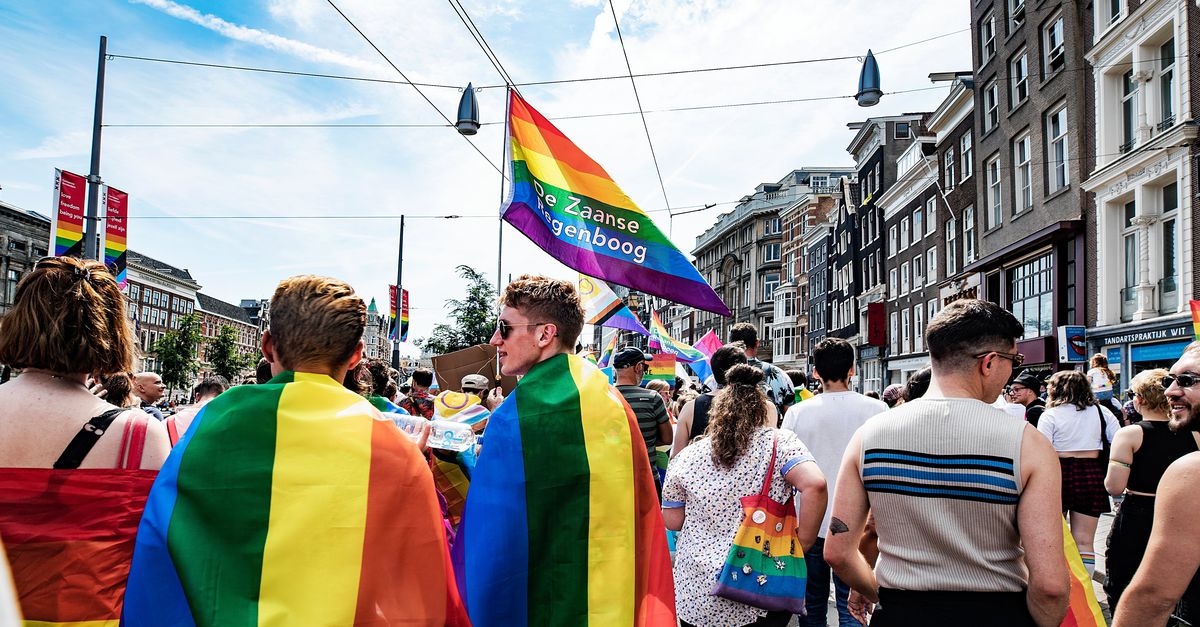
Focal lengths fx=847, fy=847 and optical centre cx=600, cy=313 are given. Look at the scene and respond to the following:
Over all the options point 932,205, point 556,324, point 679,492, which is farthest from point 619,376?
point 932,205

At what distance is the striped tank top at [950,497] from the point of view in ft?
8.39

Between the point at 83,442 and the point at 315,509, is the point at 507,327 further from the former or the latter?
the point at 83,442

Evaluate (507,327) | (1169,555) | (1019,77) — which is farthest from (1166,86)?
(507,327)

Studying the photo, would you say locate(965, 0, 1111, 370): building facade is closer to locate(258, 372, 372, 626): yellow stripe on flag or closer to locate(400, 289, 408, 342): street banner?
locate(400, 289, 408, 342): street banner

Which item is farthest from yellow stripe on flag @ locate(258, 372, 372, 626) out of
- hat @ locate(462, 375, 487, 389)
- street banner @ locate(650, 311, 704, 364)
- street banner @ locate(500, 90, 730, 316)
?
street banner @ locate(650, 311, 704, 364)

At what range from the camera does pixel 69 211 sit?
14.2 metres

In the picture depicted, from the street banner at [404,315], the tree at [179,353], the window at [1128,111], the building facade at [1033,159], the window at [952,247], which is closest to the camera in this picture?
the window at [1128,111]

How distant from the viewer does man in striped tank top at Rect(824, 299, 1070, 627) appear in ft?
8.26

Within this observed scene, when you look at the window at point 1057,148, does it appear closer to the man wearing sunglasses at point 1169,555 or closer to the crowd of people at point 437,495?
the crowd of people at point 437,495

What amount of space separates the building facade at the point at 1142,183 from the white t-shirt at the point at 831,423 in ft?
52.0

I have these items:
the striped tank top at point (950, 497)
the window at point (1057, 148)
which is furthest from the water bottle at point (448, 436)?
the window at point (1057, 148)

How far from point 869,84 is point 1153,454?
7532 millimetres

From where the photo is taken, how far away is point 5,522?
2268mm

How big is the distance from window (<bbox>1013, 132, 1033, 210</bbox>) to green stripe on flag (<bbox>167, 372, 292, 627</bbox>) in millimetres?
26462
